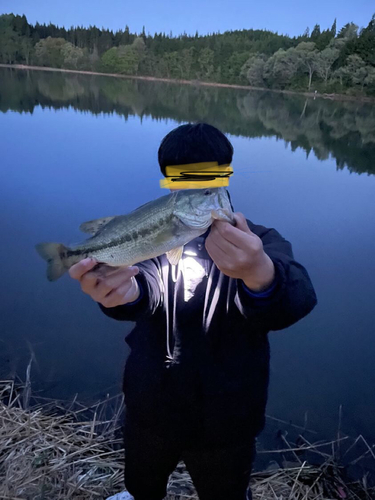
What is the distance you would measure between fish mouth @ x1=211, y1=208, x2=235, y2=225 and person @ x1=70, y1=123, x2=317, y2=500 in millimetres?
253

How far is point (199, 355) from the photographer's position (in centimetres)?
178

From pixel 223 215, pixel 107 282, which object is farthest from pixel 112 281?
pixel 223 215

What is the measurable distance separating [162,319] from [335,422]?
118 inches

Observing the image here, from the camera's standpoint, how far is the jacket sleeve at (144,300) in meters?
1.63

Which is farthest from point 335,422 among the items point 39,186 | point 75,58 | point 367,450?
point 75,58

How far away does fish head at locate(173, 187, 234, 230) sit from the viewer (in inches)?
58.5

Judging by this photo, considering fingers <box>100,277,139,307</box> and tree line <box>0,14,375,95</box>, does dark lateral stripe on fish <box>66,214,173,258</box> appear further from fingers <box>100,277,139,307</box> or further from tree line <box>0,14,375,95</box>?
tree line <box>0,14,375,95</box>

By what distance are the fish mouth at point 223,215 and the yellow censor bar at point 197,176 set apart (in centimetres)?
24

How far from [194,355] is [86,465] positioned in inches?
72.9

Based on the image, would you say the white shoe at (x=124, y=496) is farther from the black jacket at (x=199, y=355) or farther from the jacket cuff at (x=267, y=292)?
the jacket cuff at (x=267, y=292)

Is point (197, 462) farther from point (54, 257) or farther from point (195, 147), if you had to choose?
point (195, 147)

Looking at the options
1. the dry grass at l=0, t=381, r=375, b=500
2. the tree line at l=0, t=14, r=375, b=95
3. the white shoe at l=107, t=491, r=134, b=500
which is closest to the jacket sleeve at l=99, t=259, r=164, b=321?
the white shoe at l=107, t=491, r=134, b=500

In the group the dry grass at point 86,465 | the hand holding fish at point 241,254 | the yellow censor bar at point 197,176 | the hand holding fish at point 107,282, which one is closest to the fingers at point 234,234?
the hand holding fish at point 241,254

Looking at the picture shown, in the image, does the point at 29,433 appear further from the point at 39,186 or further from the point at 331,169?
the point at 331,169
